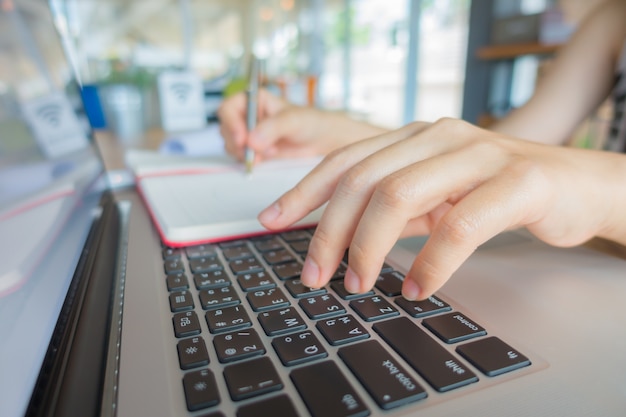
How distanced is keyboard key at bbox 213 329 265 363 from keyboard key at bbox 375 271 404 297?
0.09 m

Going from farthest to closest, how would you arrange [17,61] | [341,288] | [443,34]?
[443,34] < [17,61] < [341,288]

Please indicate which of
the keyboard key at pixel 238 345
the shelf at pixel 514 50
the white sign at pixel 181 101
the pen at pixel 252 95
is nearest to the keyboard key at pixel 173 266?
the keyboard key at pixel 238 345

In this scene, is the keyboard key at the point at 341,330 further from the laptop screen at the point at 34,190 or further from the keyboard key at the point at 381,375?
the laptop screen at the point at 34,190

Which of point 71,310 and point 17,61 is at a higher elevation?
point 17,61

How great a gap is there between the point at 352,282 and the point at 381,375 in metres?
0.08

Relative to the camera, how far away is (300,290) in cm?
26

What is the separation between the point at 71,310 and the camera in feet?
0.75

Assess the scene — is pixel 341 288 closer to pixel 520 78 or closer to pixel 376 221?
pixel 376 221

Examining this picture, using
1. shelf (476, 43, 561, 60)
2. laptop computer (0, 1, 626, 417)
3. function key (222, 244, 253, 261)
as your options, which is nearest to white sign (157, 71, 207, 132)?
laptop computer (0, 1, 626, 417)

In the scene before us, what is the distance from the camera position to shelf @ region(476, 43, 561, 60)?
1.62 metres

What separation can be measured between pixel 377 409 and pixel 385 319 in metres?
0.07

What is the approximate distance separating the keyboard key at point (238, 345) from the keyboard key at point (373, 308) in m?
0.06

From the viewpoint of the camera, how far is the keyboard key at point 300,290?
0.84 ft

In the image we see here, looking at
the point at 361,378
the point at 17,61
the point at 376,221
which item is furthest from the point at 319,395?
the point at 17,61
